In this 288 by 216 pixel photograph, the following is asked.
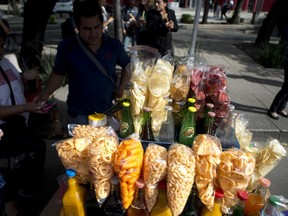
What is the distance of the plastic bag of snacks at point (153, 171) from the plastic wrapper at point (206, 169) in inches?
6.7

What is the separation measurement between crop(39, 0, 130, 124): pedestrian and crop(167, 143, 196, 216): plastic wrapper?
4.23 feet

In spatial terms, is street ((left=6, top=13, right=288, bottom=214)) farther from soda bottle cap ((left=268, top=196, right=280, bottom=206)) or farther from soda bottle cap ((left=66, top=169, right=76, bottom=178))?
soda bottle cap ((left=66, top=169, right=76, bottom=178))

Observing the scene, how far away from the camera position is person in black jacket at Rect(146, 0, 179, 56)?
4.04 metres

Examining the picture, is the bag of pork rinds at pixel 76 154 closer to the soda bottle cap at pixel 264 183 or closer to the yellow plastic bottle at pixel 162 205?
the yellow plastic bottle at pixel 162 205

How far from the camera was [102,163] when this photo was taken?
1.20 metres

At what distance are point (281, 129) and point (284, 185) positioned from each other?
119cm

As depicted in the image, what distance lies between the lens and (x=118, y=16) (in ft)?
15.3

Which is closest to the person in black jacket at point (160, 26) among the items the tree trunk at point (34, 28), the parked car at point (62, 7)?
the tree trunk at point (34, 28)

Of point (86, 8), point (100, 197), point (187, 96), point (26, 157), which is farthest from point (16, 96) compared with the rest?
point (187, 96)

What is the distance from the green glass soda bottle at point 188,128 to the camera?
148 centimetres

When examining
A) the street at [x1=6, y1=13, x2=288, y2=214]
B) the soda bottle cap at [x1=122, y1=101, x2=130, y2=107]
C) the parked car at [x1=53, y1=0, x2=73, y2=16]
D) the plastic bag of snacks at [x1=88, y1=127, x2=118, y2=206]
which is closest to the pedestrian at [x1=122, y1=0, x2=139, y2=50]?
the street at [x1=6, y1=13, x2=288, y2=214]

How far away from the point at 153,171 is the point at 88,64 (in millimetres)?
1349

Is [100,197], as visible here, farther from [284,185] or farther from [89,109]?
[284,185]

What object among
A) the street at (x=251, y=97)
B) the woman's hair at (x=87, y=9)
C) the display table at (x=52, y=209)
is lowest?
the street at (x=251, y=97)
